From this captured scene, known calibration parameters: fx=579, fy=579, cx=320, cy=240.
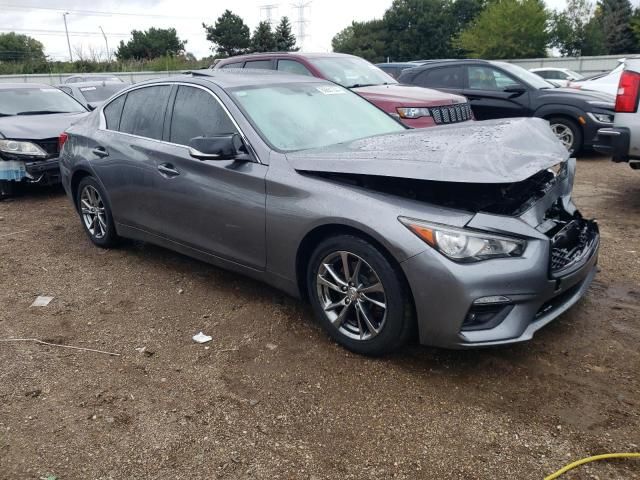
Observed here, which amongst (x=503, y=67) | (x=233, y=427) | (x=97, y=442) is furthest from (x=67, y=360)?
(x=503, y=67)

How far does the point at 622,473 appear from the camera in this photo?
96.6 inches

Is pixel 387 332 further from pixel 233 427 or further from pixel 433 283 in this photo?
pixel 233 427

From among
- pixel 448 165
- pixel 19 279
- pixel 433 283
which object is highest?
pixel 448 165

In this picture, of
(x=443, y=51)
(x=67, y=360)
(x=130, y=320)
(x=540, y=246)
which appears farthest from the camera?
(x=443, y=51)

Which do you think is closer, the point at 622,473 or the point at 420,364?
the point at 622,473

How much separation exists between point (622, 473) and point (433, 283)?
1.16 m

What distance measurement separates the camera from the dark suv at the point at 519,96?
8938 millimetres

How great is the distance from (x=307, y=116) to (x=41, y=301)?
2.50 metres

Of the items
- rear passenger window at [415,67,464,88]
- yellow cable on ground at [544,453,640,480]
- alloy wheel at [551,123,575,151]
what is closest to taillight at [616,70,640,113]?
alloy wheel at [551,123,575,151]

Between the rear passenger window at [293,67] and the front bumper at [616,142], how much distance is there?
4.21m

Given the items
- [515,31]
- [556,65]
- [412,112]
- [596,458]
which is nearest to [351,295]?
[596,458]

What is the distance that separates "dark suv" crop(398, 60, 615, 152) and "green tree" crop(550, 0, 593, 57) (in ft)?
167

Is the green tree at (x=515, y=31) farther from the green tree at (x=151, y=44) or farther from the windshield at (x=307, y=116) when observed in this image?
the windshield at (x=307, y=116)

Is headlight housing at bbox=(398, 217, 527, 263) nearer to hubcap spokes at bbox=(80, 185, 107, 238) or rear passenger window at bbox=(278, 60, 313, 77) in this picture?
hubcap spokes at bbox=(80, 185, 107, 238)
